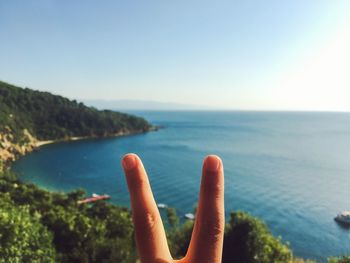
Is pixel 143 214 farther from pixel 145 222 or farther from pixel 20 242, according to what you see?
pixel 20 242

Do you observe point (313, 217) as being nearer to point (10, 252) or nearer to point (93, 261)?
point (93, 261)

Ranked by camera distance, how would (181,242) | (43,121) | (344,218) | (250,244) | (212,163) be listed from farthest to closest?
(43,121) → (344,218) → (181,242) → (250,244) → (212,163)

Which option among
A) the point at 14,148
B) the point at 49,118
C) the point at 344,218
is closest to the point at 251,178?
the point at 344,218

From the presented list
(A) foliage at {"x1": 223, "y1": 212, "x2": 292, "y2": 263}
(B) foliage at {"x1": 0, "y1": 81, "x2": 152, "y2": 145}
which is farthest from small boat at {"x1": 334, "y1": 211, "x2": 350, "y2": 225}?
(B) foliage at {"x1": 0, "y1": 81, "x2": 152, "y2": 145}

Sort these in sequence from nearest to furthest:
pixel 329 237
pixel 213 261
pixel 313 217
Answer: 1. pixel 213 261
2. pixel 329 237
3. pixel 313 217

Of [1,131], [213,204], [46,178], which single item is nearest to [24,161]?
[1,131]

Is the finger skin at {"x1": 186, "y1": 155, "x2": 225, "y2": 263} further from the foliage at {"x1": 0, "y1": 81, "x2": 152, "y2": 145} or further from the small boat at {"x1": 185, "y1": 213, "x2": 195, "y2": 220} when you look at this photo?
the foliage at {"x1": 0, "y1": 81, "x2": 152, "y2": 145}

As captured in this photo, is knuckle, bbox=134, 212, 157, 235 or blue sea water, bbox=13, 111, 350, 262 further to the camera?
blue sea water, bbox=13, 111, 350, 262
